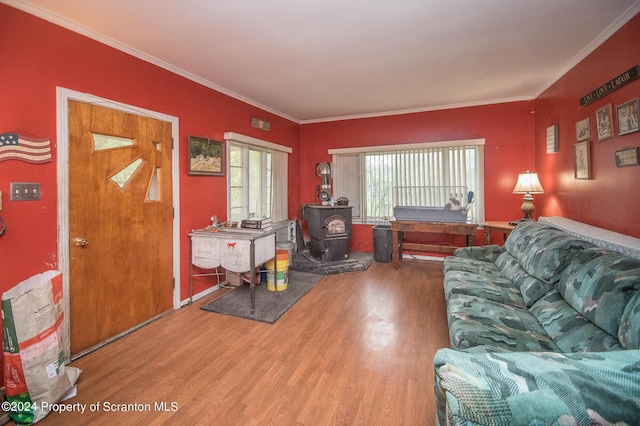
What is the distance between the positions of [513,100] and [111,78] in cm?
505

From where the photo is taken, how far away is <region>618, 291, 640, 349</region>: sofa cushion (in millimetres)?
1164

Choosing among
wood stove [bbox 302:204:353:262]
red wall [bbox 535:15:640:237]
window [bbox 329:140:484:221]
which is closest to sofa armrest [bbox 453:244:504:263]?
red wall [bbox 535:15:640:237]

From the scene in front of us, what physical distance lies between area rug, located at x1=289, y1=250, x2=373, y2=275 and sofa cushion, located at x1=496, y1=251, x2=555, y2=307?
199cm

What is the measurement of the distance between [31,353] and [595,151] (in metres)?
4.49

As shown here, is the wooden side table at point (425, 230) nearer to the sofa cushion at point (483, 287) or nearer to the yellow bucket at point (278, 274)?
the sofa cushion at point (483, 287)

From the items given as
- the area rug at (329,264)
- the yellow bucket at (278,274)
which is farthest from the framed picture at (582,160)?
the yellow bucket at (278,274)

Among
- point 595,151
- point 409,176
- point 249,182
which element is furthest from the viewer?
point 409,176

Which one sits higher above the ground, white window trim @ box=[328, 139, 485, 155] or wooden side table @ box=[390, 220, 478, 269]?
white window trim @ box=[328, 139, 485, 155]

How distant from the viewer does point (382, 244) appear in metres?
4.79

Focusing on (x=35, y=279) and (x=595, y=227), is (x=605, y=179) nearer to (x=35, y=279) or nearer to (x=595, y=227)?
(x=595, y=227)

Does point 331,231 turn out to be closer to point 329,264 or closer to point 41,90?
point 329,264

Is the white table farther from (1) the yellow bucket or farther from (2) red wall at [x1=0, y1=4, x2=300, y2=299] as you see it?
(2) red wall at [x1=0, y1=4, x2=300, y2=299]

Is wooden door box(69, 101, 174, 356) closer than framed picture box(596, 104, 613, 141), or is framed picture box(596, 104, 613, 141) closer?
wooden door box(69, 101, 174, 356)

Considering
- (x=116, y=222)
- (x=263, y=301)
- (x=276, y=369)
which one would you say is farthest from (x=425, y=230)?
(x=116, y=222)
